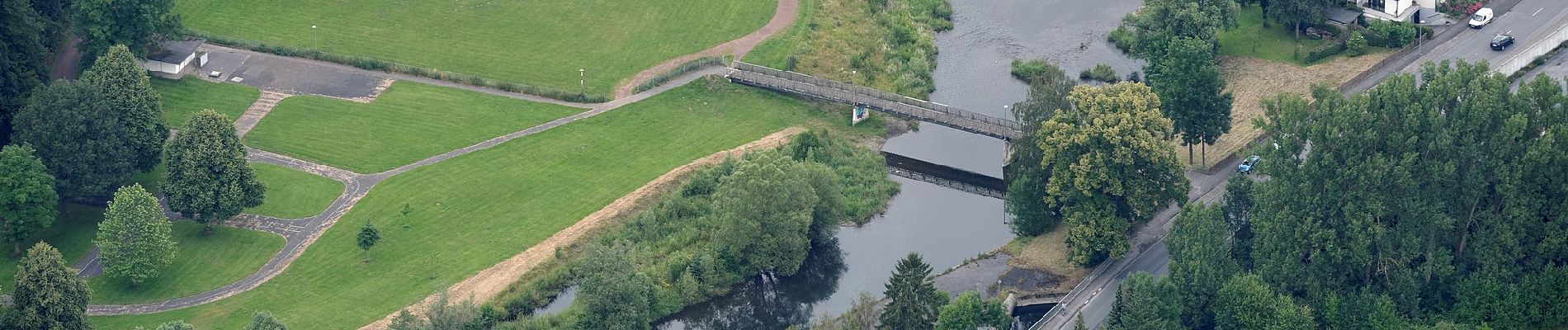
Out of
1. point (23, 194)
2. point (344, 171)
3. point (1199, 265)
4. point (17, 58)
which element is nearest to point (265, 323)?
point (23, 194)

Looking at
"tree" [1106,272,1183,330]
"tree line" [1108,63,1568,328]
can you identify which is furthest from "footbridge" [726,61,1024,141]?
"tree line" [1108,63,1568,328]

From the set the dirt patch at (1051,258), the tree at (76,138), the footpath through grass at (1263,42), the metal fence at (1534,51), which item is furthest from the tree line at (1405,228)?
the tree at (76,138)

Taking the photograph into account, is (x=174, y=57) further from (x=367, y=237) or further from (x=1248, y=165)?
(x=1248, y=165)

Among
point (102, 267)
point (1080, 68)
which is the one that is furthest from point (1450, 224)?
point (102, 267)

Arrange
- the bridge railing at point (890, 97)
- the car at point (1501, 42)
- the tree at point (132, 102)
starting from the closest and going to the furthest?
the tree at point (132, 102)
the bridge railing at point (890, 97)
the car at point (1501, 42)

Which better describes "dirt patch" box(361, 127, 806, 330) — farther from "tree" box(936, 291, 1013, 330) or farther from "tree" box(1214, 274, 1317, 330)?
"tree" box(1214, 274, 1317, 330)

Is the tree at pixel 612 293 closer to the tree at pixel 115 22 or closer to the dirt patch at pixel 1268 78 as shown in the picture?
the tree at pixel 115 22
